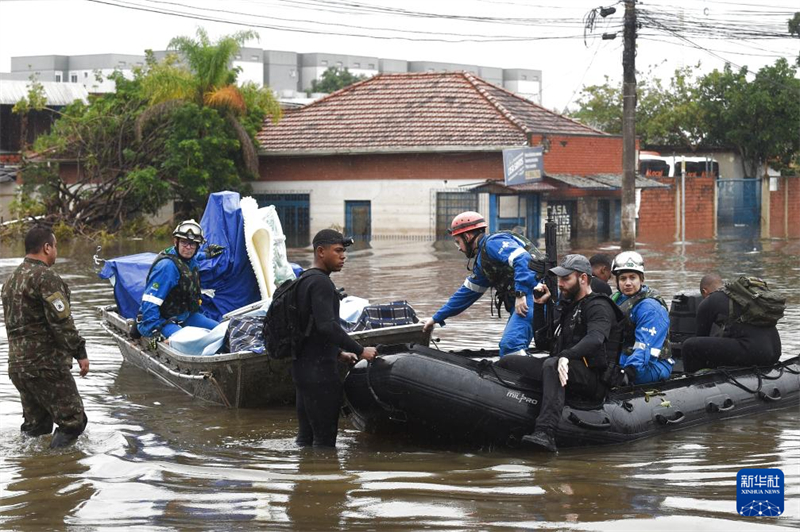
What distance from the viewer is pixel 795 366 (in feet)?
36.0

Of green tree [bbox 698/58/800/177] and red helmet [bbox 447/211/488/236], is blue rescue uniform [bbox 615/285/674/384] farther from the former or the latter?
green tree [bbox 698/58/800/177]

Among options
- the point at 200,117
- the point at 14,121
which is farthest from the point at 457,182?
the point at 14,121

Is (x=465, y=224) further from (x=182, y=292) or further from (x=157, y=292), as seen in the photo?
(x=157, y=292)

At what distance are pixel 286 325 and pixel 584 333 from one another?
222 cm

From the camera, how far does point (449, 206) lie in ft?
127

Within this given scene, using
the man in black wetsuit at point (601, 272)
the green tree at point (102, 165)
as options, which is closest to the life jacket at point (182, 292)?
the man in black wetsuit at point (601, 272)

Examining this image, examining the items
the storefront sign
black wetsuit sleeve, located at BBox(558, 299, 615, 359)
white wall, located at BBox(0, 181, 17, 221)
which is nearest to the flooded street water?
black wetsuit sleeve, located at BBox(558, 299, 615, 359)

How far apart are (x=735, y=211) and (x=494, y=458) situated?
132ft

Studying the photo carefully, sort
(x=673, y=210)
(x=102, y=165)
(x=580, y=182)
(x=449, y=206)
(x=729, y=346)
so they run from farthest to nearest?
(x=673, y=210), (x=102, y=165), (x=449, y=206), (x=580, y=182), (x=729, y=346)

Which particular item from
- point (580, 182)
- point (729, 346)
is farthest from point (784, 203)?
point (729, 346)

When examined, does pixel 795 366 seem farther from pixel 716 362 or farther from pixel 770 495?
pixel 770 495

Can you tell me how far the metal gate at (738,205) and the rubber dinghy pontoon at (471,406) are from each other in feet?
120

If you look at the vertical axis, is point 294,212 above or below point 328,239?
below

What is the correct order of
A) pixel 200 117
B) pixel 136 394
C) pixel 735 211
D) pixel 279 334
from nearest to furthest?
pixel 279 334
pixel 136 394
pixel 200 117
pixel 735 211
